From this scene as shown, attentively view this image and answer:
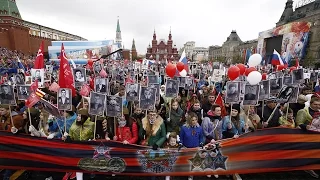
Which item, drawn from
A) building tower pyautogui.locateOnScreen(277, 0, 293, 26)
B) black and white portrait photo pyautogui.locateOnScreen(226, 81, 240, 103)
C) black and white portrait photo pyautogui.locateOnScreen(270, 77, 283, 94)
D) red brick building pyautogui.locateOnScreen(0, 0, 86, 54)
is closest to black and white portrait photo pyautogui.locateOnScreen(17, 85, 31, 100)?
black and white portrait photo pyautogui.locateOnScreen(226, 81, 240, 103)

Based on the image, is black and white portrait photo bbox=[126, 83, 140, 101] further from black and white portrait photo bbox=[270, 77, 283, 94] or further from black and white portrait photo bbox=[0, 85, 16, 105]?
black and white portrait photo bbox=[270, 77, 283, 94]

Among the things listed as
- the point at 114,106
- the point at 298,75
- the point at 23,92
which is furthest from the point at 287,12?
the point at 23,92

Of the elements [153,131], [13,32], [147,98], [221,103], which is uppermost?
[13,32]

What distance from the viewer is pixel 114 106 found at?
15.3 feet

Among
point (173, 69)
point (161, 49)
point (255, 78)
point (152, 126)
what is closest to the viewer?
point (152, 126)

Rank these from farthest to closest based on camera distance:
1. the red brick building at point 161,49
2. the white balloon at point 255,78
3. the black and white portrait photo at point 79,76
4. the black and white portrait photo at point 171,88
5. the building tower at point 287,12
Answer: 1. the red brick building at point 161,49
2. the building tower at point 287,12
3. the black and white portrait photo at point 79,76
4. the black and white portrait photo at point 171,88
5. the white balloon at point 255,78

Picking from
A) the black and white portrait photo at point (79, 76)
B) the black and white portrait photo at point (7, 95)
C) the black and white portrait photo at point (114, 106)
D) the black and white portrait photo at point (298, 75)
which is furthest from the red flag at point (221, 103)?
the black and white portrait photo at point (79, 76)

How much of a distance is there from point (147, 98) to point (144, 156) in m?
1.41

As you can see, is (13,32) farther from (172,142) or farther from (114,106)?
(172,142)

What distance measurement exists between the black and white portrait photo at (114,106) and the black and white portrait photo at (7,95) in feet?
7.57

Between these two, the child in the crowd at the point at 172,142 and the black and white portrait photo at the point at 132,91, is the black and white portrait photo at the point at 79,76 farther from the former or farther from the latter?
the child in the crowd at the point at 172,142

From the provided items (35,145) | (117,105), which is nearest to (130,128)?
(117,105)

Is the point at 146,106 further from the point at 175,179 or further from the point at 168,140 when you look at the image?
the point at 175,179

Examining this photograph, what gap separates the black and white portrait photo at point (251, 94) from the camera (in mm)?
5137
